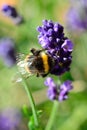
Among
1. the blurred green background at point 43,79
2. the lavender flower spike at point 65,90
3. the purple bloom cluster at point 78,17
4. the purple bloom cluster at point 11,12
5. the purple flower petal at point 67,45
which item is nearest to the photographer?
the purple flower petal at point 67,45

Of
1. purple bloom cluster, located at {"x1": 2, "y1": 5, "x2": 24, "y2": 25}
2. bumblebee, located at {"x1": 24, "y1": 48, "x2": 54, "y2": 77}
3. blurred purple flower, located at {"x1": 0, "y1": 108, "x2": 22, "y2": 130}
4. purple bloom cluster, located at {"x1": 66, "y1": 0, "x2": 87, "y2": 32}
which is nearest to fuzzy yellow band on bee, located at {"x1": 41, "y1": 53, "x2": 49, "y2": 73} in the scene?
bumblebee, located at {"x1": 24, "y1": 48, "x2": 54, "y2": 77}

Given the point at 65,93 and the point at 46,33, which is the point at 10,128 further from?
the point at 46,33

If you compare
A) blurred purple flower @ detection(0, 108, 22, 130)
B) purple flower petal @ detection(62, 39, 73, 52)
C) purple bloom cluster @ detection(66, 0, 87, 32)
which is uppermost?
purple flower petal @ detection(62, 39, 73, 52)

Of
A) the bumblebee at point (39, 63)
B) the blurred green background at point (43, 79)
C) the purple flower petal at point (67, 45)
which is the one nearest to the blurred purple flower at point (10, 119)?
the blurred green background at point (43, 79)

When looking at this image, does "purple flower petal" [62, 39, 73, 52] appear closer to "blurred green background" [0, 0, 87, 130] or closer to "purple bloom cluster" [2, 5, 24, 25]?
"purple bloom cluster" [2, 5, 24, 25]

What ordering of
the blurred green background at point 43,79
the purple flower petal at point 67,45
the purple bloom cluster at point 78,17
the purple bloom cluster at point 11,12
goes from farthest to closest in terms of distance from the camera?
the blurred green background at point 43,79
the purple bloom cluster at point 78,17
the purple bloom cluster at point 11,12
the purple flower petal at point 67,45

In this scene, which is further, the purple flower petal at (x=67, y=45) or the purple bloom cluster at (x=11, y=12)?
the purple bloom cluster at (x=11, y=12)

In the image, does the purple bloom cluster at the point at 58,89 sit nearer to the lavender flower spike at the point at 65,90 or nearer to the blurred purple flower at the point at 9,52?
the lavender flower spike at the point at 65,90
